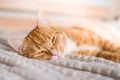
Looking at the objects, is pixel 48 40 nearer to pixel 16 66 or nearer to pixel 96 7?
pixel 16 66

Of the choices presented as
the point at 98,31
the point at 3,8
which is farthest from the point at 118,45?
the point at 3,8

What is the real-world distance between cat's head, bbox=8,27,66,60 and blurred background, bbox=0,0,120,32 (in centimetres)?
77

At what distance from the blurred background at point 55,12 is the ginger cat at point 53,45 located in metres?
0.63

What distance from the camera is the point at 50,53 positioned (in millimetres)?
1014

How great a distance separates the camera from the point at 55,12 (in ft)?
7.55

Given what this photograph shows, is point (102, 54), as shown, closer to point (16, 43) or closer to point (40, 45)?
point (40, 45)

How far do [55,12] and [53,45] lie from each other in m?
1.30

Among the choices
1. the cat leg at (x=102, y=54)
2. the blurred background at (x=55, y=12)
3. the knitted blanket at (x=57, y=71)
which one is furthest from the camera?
the blurred background at (x=55, y=12)

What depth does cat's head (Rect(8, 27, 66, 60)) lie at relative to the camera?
3.29 ft

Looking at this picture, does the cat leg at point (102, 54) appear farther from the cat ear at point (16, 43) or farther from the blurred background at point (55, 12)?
the blurred background at point (55, 12)

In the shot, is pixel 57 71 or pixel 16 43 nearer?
pixel 57 71

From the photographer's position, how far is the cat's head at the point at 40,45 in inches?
39.5

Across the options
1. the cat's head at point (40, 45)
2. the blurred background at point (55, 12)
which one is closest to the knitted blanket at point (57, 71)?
the cat's head at point (40, 45)

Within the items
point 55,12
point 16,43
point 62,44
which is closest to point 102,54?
point 62,44
